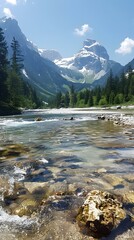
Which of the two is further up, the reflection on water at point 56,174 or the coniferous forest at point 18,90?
the coniferous forest at point 18,90

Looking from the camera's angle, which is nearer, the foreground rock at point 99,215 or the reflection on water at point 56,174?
the foreground rock at point 99,215

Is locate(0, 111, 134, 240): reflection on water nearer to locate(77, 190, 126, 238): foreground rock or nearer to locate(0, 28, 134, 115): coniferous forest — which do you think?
locate(77, 190, 126, 238): foreground rock

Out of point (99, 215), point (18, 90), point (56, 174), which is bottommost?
point (56, 174)

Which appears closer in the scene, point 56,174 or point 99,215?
point 99,215

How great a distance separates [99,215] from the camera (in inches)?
251

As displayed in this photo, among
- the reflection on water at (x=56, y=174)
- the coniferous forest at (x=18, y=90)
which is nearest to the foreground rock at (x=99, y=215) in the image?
the reflection on water at (x=56, y=174)

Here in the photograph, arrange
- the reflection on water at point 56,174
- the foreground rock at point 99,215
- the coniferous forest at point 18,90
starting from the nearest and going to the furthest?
the foreground rock at point 99,215 < the reflection on water at point 56,174 < the coniferous forest at point 18,90

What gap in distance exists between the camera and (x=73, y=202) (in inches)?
307

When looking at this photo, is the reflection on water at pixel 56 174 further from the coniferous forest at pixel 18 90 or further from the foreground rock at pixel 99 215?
the coniferous forest at pixel 18 90

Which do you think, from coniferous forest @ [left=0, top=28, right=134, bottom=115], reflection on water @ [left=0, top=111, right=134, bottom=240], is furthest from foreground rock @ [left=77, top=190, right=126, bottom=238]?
coniferous forest @ [left=0, top=28, right=134, bottom=115]

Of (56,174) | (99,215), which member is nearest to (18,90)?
(56,174)

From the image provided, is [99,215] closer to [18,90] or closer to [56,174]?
[56,174]

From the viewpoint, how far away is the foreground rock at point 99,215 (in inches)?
245

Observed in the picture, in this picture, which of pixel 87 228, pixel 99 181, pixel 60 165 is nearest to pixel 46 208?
pixel 87 228
